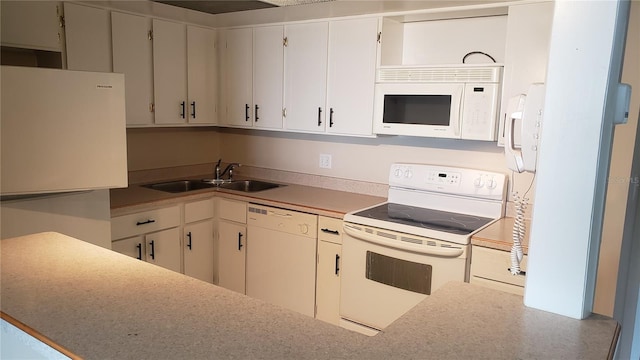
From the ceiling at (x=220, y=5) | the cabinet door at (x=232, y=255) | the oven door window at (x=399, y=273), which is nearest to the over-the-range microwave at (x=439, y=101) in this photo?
the oven door window at (x=399, y=273)

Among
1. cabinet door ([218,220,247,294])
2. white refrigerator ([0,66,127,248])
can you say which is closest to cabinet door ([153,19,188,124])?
cabinet door ([218,220,247,294])

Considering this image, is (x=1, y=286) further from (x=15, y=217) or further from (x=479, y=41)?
(x=479, y=41)

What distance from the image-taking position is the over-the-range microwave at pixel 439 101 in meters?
2.81

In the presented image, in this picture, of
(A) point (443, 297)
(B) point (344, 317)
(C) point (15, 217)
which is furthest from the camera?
(B) point (344, 317)

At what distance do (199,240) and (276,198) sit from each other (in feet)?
2.18

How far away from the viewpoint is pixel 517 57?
2.70 m

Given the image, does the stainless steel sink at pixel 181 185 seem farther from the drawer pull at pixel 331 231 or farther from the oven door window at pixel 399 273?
the oven door window at pixel 399 273

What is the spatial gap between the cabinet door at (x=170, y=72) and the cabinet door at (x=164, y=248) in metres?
0.85

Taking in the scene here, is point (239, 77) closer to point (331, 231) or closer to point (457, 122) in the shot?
point (331, 231)

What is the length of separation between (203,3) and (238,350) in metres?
2.88

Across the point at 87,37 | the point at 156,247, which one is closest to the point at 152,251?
Result: the point at 156,247

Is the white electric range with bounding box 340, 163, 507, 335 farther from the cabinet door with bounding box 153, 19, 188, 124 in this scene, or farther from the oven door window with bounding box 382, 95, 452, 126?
the cabinet door with bounding box 153, 19, 188, 124

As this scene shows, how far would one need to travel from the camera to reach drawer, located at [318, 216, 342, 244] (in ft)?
10.1

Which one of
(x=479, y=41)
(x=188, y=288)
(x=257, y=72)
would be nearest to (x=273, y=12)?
(x=257, y=72)
